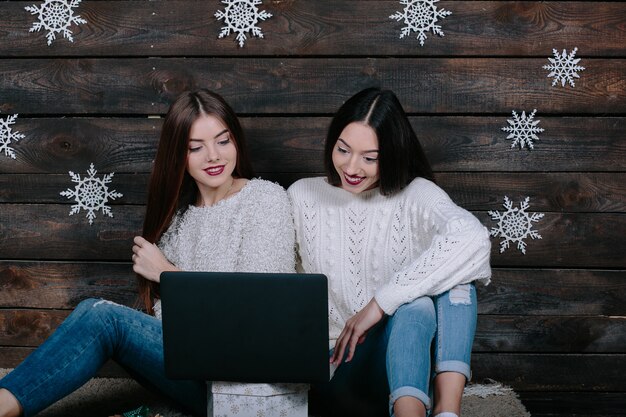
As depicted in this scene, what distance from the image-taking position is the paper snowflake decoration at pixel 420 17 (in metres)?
1.93

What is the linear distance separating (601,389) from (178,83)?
63.1 inches

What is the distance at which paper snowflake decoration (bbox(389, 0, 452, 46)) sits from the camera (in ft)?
6.33

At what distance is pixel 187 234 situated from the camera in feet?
5.66

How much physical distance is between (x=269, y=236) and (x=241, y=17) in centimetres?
72

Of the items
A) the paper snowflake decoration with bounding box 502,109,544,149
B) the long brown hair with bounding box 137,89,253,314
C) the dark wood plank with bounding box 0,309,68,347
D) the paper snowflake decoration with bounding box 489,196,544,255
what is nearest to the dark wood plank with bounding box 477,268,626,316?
the paper snowflake decoration with bounding box 489,196,544,255

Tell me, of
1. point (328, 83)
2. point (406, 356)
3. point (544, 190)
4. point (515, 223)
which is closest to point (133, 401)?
point (406, 356)

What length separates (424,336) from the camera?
1322 millimetres

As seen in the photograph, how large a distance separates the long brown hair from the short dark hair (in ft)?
0.88

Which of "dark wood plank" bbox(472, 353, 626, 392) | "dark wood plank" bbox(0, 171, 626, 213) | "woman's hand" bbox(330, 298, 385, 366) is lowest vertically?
"dark wood plank" bbox(472, 353, 626, 392)

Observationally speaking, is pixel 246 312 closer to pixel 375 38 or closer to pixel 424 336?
pixel 424 336

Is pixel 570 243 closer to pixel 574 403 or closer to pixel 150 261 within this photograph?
pixel 574 403

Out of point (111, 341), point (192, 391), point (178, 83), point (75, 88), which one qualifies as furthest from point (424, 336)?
point (75, 88)

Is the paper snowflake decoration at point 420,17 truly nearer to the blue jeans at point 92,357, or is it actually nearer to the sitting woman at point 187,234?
the sitting woman at point 187,234

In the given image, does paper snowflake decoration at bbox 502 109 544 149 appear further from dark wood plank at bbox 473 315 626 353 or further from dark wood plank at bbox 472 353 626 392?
dark wood plank at bbox 472 353 626 392
